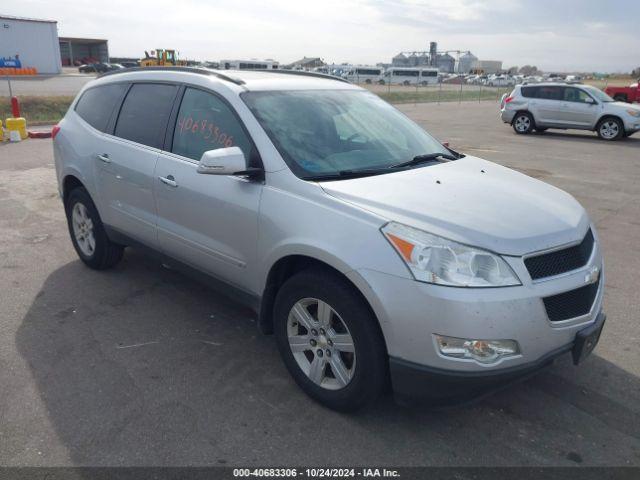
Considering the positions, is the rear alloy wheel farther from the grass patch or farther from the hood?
the hood

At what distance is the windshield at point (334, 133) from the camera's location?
3371 mm

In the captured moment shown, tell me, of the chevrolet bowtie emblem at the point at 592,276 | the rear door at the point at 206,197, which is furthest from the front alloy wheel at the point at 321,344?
the chevrolet bowtie emblem at the point at 592,276

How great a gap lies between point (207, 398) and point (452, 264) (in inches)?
65.7

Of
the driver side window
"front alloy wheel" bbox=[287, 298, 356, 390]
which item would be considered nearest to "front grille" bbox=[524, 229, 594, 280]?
"front alloy wheel" bbox=[287, 298, 356, 390]

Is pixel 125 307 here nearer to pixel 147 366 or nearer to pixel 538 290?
pixel 147 366

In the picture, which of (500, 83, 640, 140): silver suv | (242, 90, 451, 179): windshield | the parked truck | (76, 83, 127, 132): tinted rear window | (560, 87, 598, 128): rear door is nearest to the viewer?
(242, 90, 451, 179): windshield

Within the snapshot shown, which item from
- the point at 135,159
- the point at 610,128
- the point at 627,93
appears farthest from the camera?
the point at 627,93

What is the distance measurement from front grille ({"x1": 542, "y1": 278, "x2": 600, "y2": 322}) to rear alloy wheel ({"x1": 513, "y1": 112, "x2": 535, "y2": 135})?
1692cm

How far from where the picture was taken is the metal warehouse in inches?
1818

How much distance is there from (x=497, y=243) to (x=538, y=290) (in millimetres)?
296

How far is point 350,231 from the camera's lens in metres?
2.78

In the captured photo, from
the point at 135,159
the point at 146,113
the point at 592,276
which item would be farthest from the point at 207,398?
the point at 146,113

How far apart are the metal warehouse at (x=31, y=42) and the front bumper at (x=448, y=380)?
178 ft

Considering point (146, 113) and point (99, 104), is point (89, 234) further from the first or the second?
point (146, 113)
